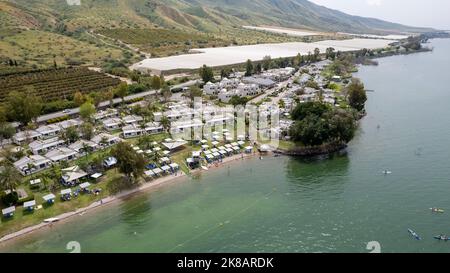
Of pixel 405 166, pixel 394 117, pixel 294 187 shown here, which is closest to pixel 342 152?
pixel 405 166

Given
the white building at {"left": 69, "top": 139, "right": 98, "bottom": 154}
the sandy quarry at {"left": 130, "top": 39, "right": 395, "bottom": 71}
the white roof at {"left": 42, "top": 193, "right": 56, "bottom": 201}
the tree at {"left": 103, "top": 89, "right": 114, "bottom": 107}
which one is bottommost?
the white roof at {"left": 42, "top": 193, "right": 56, "bottom": 201}

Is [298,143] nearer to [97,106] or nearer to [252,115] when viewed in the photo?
[252,115]

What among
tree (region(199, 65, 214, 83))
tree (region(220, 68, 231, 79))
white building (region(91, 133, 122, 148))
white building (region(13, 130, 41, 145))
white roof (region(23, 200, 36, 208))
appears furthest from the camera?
tree (region(220, 68, 231, 79))

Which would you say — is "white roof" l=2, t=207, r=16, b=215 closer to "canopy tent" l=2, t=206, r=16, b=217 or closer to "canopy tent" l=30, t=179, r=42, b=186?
"canopy tent" l=2, t=206, r=16, b=217

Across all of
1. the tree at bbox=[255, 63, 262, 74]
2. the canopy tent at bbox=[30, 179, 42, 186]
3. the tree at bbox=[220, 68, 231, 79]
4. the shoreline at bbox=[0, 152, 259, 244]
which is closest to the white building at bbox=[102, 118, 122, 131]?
the canopy tent at bbox=[30, 179, 42, 186]

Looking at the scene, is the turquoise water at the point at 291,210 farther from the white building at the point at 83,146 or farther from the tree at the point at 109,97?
the tree at the point at 109,97

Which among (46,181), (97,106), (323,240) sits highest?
(97,106)

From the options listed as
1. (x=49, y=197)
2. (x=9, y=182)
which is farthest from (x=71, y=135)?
(x=49, y=197)
